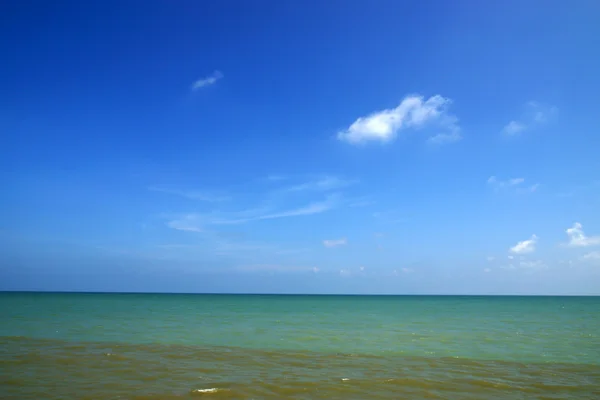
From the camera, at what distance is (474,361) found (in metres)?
14.8

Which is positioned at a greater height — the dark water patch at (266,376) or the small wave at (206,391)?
the small wave at (206,391)

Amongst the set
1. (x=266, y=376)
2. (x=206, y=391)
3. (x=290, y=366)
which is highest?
(x=206, y=391)

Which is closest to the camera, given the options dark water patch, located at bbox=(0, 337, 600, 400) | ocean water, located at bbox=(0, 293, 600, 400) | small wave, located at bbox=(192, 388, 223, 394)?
small wave, located at bbox=(192, 388, 223, 394)

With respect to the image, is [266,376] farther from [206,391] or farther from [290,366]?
[206,391]

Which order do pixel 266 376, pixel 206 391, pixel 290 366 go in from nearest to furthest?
pixel 206 391 < pixel 266 376 < pixel 290 366

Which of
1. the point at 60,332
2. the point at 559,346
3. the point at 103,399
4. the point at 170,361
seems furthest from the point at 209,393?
the point at 559,346

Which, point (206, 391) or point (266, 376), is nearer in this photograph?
point (206, 391)

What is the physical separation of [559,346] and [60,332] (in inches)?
1097

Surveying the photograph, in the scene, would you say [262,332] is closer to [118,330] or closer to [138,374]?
[118,330]

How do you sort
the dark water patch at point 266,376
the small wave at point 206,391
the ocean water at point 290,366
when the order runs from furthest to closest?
1. the ocean water at point 290,366
2. the dark water patch at point 266,376
3. the small wave at point 206,391

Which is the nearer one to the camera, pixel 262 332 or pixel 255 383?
pixel 255 383

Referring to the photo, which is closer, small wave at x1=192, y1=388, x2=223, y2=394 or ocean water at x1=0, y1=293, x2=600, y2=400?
small wave at x1=192, y1=388, x2=223, y2=394

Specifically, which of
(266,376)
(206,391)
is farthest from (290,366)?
(206,391)

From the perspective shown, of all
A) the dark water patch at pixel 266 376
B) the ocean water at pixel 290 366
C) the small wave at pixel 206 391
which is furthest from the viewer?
the ocean water at pixel 290 366
